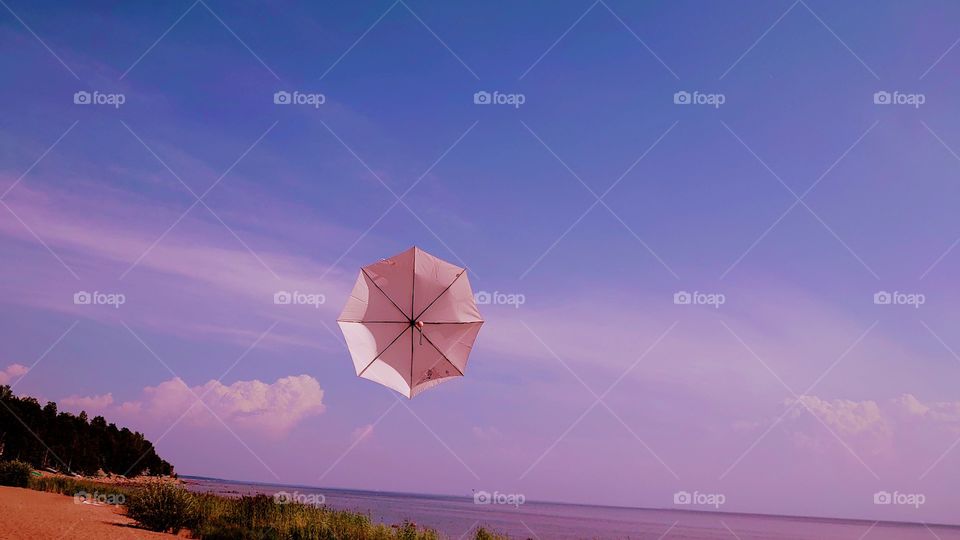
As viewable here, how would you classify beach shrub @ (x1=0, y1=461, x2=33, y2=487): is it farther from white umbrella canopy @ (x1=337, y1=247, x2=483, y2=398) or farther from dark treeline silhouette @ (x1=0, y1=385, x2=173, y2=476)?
white umbrella canopy @ (x1=337, y1=247, x2=483, y2=398)

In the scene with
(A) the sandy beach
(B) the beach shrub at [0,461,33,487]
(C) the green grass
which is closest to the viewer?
(A) the sandy beach

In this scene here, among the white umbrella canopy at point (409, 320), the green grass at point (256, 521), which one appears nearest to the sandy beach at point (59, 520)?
the green grass at point (256, 521)

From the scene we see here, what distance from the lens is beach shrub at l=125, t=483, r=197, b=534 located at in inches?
804

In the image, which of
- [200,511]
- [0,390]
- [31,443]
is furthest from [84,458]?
[200,511]

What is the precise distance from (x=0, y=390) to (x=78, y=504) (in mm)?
39796

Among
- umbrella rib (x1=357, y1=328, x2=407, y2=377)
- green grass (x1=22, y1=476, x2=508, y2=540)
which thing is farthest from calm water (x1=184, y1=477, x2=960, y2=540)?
umbrella rib (x1=357, y1=328, x2=407, y2=377)

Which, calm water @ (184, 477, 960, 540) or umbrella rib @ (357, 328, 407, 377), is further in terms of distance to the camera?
calm water @ (184, 477, 960, 540)

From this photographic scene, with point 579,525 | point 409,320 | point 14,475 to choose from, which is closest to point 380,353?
point 409,320

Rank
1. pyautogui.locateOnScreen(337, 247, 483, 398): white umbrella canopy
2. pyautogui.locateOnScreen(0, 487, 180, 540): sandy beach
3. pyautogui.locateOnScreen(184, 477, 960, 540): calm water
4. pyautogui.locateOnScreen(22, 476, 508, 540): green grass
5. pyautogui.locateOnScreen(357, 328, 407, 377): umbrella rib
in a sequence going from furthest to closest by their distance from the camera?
1. pyautogui.locateOnScreen(184, 477, 960, 540): calm water
2. pyautogui.locateOnScreen(22, 476, 508, 540): green grass
3. pyautogui.locateOnScreen(0, 487, 180, 540): sandy beach
4. pyautogui.locateOnScreen(357, 328, 407, 377): umbrella rib
5. pyautogui.locateOnScreen(337, 247, 483, 398): white umbrella canopy

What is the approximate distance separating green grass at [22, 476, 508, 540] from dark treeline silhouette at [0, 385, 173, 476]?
31.3 m

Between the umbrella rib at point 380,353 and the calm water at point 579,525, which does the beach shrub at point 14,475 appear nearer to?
the calm water at point 579,525

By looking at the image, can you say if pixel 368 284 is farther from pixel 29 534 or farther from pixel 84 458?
pixel 84 458

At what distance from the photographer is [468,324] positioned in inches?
626

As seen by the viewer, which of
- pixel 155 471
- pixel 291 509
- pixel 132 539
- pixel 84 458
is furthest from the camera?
pixel 155 471
